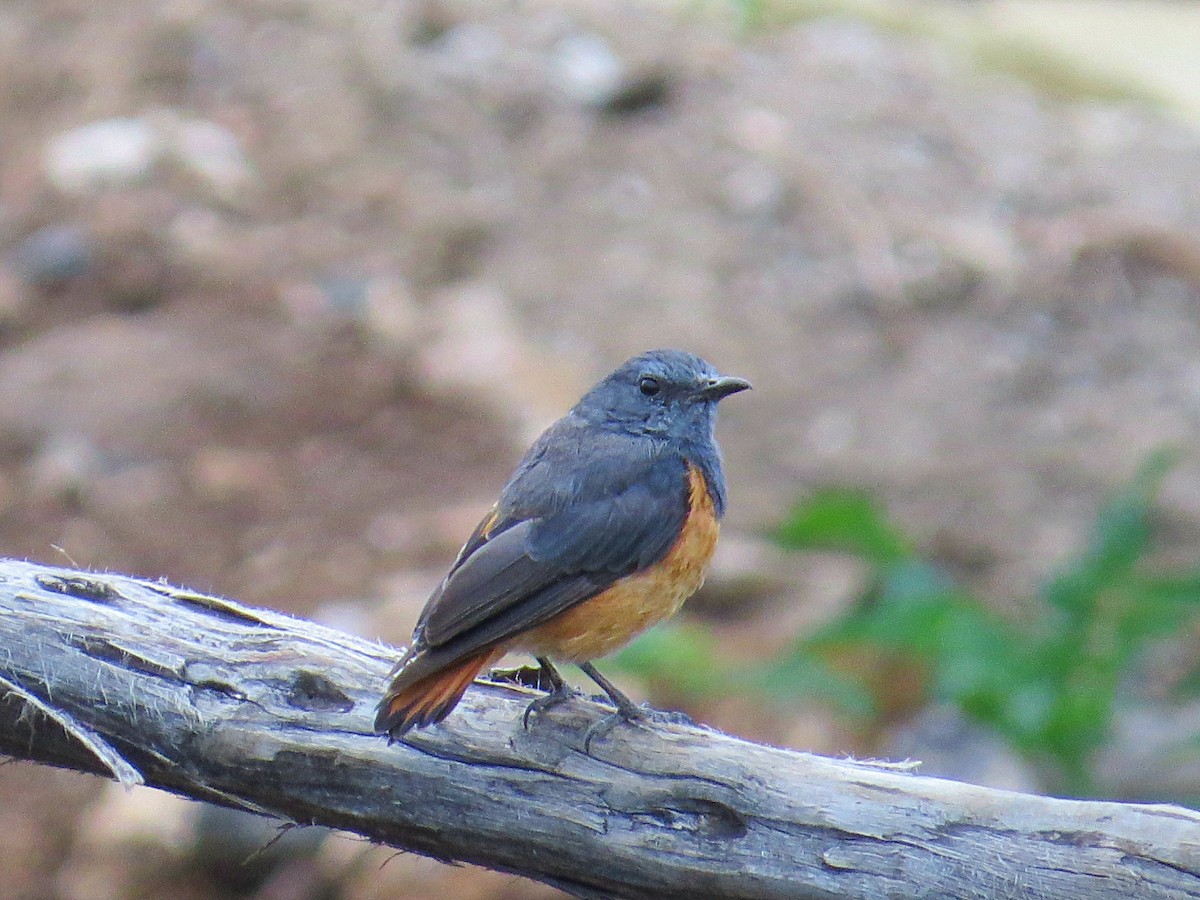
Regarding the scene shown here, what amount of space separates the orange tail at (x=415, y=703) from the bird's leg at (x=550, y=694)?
0.96ft

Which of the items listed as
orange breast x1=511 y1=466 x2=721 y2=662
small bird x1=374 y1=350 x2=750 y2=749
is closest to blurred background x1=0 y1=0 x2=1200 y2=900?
small bird x1=374 y1=350 x2=750 y2=749

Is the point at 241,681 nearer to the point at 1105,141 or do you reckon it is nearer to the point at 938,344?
the point at 938,344

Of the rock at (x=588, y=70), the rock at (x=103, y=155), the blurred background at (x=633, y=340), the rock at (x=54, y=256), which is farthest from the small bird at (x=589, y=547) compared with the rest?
the rock at (x=588, y=70)

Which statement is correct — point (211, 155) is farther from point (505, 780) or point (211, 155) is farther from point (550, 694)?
point (505, 780)

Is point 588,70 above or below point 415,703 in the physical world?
above

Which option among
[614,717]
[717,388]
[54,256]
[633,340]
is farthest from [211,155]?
[614,717]

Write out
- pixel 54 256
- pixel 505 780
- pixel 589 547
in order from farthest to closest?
pixel 54 256
pixel 589 547
pixel 505 780

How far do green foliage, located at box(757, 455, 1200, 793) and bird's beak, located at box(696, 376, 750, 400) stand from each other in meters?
1.34

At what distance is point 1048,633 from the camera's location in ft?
18.7

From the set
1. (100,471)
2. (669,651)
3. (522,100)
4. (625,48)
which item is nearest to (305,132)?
(522,100)

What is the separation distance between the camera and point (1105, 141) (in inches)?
410

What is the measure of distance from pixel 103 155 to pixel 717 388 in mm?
5963

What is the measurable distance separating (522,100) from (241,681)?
714cm

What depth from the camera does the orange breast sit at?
3758 millimetres
